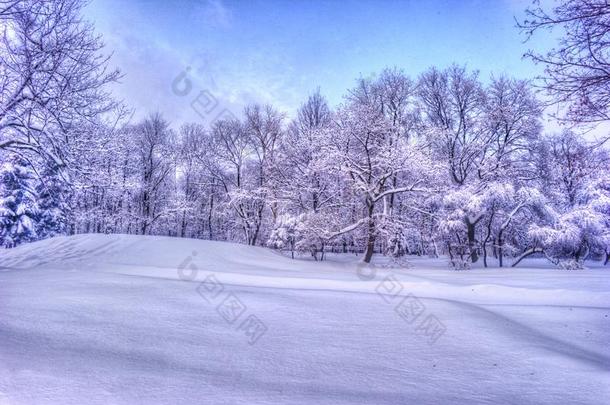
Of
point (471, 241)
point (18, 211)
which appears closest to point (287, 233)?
point (471, 241)

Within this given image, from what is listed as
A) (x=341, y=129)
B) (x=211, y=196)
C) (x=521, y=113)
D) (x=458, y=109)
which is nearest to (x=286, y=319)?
(x=341, y=129)

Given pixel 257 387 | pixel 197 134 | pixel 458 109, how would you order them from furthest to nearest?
pixel 197 134
pixel 458 109
pixel 257 387

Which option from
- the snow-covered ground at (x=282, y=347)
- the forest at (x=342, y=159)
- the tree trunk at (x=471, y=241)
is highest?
the forest at (x=342, y=159)

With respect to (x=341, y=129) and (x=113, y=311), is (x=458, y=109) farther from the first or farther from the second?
(x=113, y=311)

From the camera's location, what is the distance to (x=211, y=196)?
34.0m

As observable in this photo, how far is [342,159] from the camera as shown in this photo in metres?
16.2

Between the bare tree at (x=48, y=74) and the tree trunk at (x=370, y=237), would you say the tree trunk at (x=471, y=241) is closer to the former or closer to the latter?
the tree trunk at (x=370, y=237)

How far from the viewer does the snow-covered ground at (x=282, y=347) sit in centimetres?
250

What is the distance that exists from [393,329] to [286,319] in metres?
1.32

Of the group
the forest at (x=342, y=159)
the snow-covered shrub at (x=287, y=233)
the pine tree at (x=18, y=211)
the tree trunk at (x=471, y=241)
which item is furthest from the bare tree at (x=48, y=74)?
the pine tree at (x=18, y=211)

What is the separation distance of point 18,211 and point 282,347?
30.6 m

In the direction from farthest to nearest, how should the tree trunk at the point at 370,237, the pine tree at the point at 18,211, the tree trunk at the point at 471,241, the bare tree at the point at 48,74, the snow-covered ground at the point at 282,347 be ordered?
the pine tree at the point at 18,211
the tree trunk at the point at 471,241
the tree trunk at the point at 370,237
the bare tree at the point at 48,74
the snow-covered ground at the point at 282,347

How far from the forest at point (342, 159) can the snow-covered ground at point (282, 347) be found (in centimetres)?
320

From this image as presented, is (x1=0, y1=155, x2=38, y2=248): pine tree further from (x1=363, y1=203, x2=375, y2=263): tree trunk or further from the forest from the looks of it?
(x1=363, y1=203, x2=375, y2=263): tree trunk
